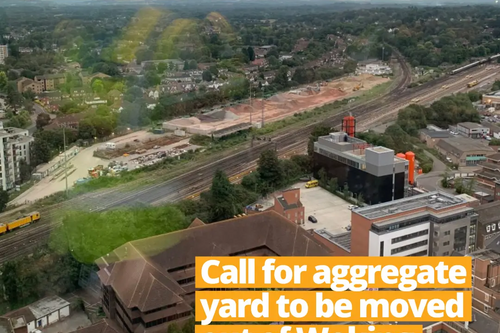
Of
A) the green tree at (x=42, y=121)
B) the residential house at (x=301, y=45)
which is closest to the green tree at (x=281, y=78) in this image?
the residential house at (x=301, y=45)

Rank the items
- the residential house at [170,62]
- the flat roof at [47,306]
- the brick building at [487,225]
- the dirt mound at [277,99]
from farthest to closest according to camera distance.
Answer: the dirt mound at [277,99]
the residential house at [170,62]
the brick building at [487,225]
the flat roof at [47,306]

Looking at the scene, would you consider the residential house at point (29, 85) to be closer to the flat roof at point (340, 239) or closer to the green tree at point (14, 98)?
the green tree at point (14, 98)

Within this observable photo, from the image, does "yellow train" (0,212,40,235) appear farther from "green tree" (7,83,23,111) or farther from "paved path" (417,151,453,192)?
"green tree" (7,83,23,111)

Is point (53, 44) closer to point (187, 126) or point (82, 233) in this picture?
point (187, 126)

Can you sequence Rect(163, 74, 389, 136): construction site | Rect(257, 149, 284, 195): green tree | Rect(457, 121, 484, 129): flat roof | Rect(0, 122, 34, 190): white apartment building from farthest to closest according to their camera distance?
1. Rect(163, 74, 389, 136): construction site
2. Rect(457, 121, 484, 129): flat roof
3. Rect(0, 122, 34, 190): white apartment building
4. Rect(257, 149, 284, 195): green tree

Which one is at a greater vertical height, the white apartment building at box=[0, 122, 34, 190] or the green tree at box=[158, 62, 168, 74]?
the green tree at box=[158, 62, 168, 74]

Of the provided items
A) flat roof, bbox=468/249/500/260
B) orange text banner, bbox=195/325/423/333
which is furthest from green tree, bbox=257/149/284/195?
orange text banner, bbox=195/325/423/333
